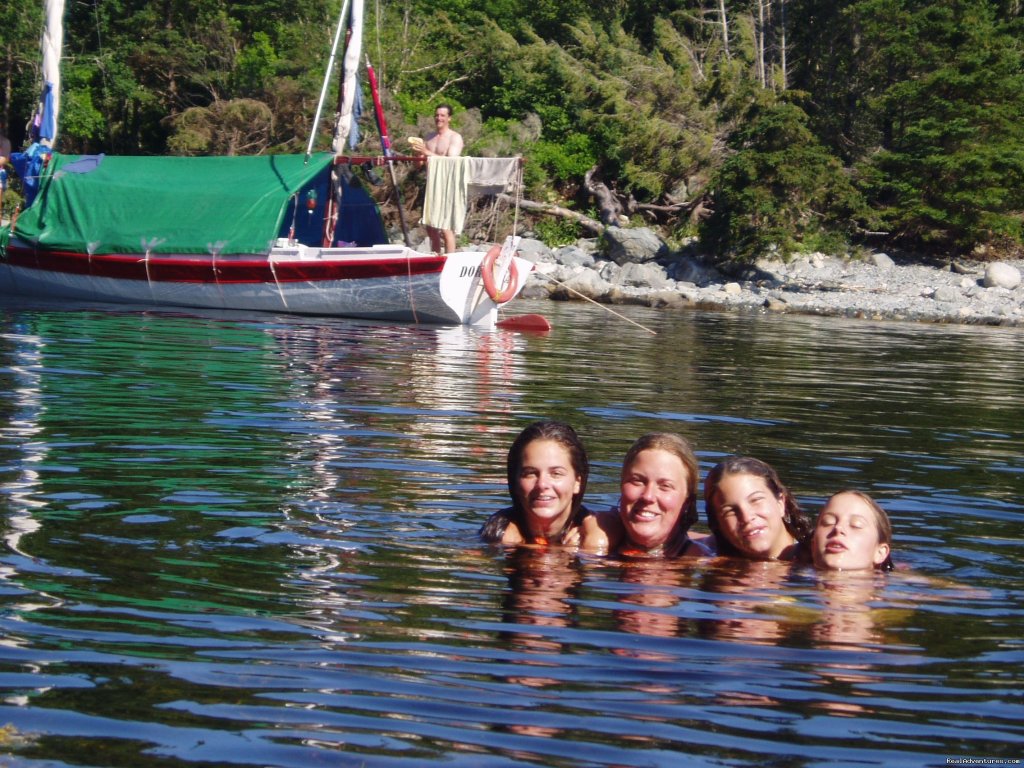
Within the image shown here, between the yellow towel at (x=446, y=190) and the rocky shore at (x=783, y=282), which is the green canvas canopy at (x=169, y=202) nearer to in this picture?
the yellow towel at (x=446, y=190)

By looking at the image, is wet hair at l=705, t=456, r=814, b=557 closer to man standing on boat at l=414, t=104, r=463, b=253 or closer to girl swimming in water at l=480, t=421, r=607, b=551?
girl swimming in water at l=480, t=421, r=607, b=551

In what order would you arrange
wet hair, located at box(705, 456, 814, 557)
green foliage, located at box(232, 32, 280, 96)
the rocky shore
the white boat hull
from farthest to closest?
green foliage, located at box(232, 32, 280, 96)
the rocky shore
the white boat hull
wet hair, located at box(705, 456, 814, 557)

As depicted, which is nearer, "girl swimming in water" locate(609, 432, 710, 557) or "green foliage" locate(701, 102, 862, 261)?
"girl swimming in water" locate(609, 432, 710, 557)

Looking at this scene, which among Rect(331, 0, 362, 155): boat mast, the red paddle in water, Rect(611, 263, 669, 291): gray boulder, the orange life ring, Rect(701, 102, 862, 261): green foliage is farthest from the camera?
Rect(611, 263, 669, 291): gray boulder

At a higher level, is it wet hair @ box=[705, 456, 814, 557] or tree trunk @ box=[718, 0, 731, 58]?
tree trunk @ box=[718, 0, 731, 58]

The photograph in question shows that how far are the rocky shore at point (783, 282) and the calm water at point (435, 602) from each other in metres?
19.4

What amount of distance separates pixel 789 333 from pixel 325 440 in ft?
51.4

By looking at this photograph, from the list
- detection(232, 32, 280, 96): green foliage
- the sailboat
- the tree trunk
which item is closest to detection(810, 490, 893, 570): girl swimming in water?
the sailboat

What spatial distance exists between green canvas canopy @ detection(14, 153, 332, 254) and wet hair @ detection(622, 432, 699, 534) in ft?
56.0

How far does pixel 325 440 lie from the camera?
9273 mm

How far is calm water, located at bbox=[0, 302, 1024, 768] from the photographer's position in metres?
3.66

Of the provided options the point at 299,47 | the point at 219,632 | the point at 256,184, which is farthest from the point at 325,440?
the point at 299,47

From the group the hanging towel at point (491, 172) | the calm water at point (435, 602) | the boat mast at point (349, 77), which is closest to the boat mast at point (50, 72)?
the boat mast at point (349, 77)

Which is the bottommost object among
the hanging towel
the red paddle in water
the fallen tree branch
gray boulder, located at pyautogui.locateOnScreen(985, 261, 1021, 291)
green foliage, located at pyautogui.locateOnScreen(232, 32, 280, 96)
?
the red paddle in water
